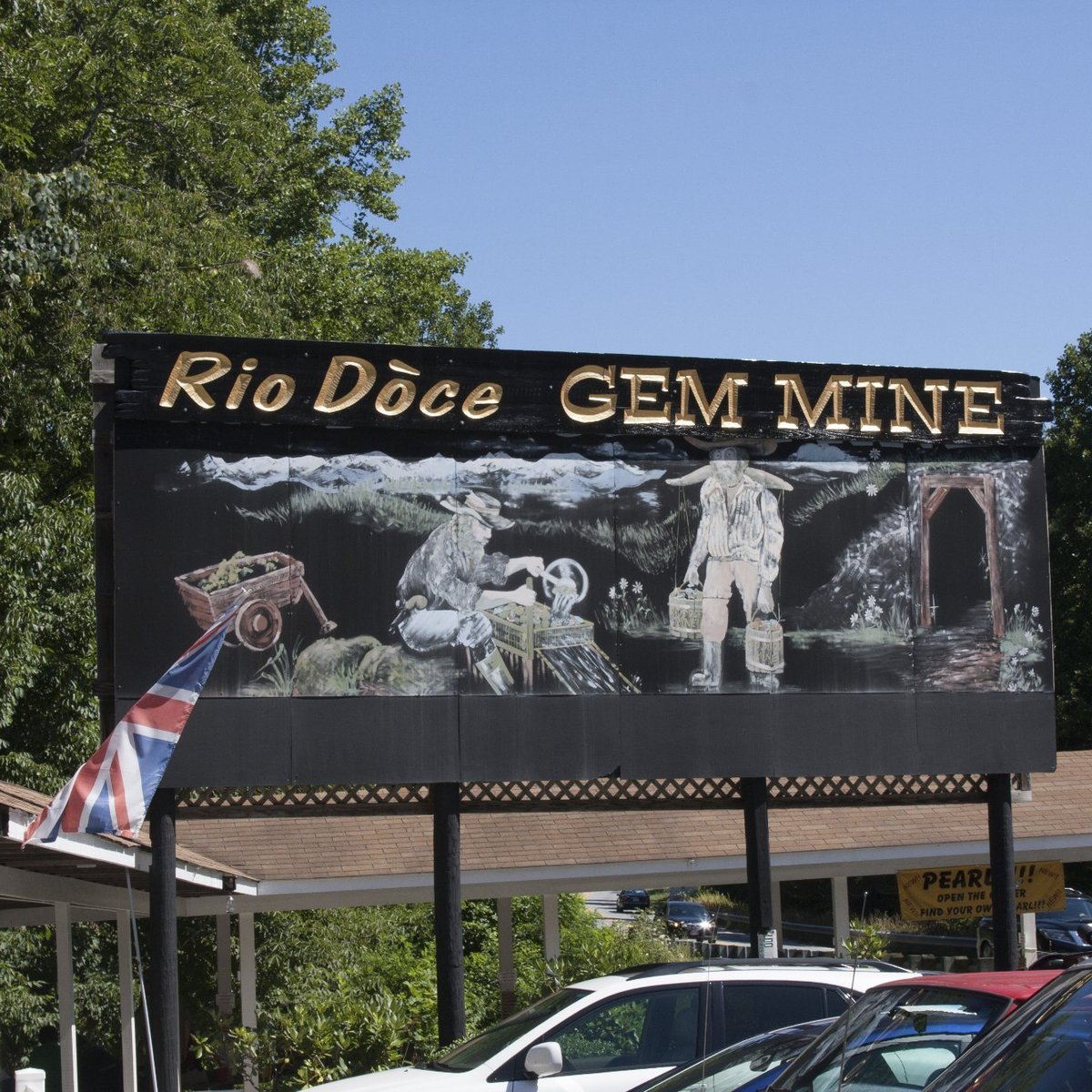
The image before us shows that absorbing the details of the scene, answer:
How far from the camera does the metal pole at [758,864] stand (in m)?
14.4

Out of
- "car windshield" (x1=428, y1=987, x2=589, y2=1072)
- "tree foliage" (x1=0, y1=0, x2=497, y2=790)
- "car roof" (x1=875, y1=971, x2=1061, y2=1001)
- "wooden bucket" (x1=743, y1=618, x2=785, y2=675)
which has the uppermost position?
"tree foliage" (x1=0, y1=0, x2=497, y2=790)

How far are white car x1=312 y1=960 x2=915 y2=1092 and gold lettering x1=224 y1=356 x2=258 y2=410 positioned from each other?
5.97m

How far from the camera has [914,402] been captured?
50.2 feet

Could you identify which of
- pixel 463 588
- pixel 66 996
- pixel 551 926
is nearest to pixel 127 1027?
pixel 66 996

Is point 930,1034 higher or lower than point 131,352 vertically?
lower

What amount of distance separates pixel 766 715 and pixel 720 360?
135 inches

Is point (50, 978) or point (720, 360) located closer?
point (720, 360)

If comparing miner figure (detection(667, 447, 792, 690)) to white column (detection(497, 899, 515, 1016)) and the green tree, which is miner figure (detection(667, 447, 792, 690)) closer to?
white column (detection(497, 899, 515, 1016))

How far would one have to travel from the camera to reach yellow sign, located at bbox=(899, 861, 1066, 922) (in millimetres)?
21656

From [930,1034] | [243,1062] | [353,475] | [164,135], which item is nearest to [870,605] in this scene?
[353,475]

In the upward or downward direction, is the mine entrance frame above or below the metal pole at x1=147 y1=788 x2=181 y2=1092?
above

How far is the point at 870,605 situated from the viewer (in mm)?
15039

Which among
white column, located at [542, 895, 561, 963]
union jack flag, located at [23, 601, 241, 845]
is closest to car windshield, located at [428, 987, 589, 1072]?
union jack flag, located at [23, 601, 241, 845]

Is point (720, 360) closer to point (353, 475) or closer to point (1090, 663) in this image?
point (353, 475)
